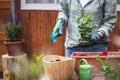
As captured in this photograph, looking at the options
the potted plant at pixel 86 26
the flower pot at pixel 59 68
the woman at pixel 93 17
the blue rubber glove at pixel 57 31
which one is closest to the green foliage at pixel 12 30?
the woman at pixel 93 17

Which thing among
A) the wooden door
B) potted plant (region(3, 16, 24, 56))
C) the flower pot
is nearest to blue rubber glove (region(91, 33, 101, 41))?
the flower pot

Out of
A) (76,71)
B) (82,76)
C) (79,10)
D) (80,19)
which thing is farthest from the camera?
(79,10)

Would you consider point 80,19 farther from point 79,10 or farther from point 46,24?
point 46,24

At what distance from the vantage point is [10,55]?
4582 millimetres

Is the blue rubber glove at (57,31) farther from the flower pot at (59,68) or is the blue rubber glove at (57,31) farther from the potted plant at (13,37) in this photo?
the potted plant at (13,37)

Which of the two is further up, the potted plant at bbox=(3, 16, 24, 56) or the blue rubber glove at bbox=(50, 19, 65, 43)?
the blue rubber glove at bbox=(50, 19, 65, 43)

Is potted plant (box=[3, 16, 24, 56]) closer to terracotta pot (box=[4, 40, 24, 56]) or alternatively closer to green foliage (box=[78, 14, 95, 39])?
terracotta pot (box=[4, 40, 24, 56])

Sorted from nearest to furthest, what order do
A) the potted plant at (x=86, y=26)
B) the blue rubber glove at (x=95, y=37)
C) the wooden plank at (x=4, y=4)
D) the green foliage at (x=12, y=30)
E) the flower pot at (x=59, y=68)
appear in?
the flower pot at (x=59, y=68) → the potted plant at (x=86, y=26) → the blue rubber glove at (x=95, y=37) → the green foliage at (x=12, y=30) → the wooden plank at (x=4, y=4)

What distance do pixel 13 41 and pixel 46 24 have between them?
592mm

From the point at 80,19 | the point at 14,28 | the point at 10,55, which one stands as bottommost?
the point at 10,55

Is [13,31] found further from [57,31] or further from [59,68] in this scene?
[59,68]

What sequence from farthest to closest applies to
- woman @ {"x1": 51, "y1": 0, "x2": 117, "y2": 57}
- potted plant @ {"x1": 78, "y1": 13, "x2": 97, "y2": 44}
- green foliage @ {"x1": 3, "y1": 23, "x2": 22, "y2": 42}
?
green foliage @ {"x1": 3, "y1": 23, "x2": 22, "y2": 42}, woman @ {"x1": 51, "y1": 0, "x2": 117, "y2": 57}, potted plant @ {"x1": 78, "y1": 13, "x2": 97, "y2": 44}

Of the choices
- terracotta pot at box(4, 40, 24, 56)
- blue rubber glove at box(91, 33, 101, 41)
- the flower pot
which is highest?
blue rubber glove at box(91, 33, 101, 41)

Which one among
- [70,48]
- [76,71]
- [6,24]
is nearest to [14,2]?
[6,24]
